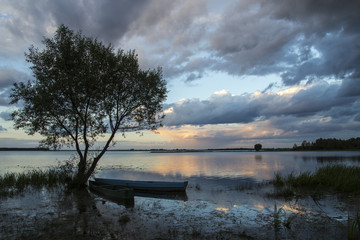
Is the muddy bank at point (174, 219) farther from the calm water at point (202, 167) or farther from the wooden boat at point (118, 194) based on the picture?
the calm water at point (202, 167)

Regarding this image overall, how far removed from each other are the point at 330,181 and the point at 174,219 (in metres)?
20.0

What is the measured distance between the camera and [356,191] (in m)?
20.9

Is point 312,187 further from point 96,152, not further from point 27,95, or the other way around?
point 27,95

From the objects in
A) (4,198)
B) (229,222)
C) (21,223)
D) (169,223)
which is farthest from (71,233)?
(4,198)

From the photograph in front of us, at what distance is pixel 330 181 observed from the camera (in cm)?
2483

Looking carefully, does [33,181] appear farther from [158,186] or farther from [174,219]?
[174,219]

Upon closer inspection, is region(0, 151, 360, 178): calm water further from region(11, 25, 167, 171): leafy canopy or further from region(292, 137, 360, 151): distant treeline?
region(292, 137, 360, 151): distant treeline

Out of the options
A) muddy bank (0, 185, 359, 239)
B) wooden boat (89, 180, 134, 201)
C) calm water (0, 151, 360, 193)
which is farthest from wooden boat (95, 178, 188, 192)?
calm water (0, 151, 360, 193)

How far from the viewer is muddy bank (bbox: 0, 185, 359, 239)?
34.8 ft

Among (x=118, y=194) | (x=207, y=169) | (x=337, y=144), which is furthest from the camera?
(x=337, y=144)

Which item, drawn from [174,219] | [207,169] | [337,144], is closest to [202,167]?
[207,169]

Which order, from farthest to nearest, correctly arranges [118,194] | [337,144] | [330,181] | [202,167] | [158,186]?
[337,144] < [202,167] < [330,181] < [158,186] < [118,194]

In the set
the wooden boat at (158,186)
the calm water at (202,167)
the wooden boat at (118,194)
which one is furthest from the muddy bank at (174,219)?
the calm water at (202,167)

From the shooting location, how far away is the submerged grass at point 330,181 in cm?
2195
